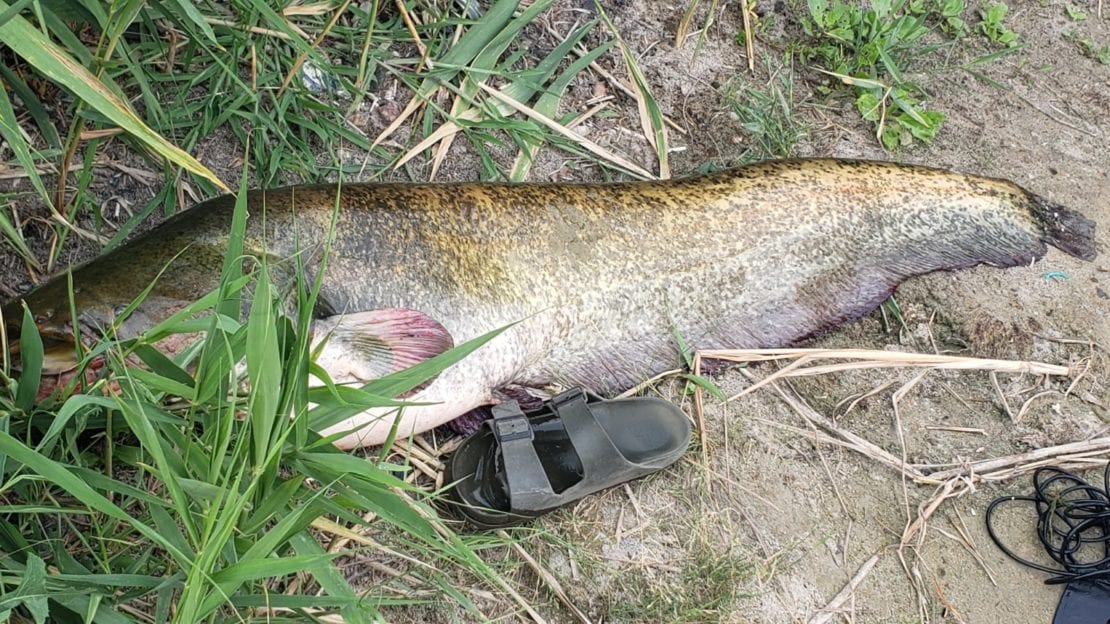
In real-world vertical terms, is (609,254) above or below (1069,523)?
above

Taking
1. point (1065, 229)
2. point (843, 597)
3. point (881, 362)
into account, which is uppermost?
point (1065, 229)

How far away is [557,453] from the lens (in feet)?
8.07

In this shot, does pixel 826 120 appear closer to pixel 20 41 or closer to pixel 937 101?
pixel 937 101

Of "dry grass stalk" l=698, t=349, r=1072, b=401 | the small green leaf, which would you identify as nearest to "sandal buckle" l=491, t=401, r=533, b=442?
"dry grass stalk" l=698, t=349, r=1072, b=401

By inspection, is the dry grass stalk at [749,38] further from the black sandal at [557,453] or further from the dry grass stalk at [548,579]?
the dry grass stalk at [548,579]

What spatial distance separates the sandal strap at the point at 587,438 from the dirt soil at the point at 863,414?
0.41 feet

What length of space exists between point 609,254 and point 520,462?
685mm

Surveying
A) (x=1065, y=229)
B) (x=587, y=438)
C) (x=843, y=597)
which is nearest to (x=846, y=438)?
(x=843, y=597)

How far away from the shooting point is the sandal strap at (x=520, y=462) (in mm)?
2309

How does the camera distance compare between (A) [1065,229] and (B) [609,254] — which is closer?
(B) [609,254]

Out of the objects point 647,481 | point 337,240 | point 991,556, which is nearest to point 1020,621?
point 991,556

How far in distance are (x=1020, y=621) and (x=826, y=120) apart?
191 cm

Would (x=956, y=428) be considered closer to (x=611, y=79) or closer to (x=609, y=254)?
(x=609, y=254)

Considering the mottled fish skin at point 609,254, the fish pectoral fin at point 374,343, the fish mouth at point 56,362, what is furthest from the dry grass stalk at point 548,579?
the fish mouth at point 56,362
